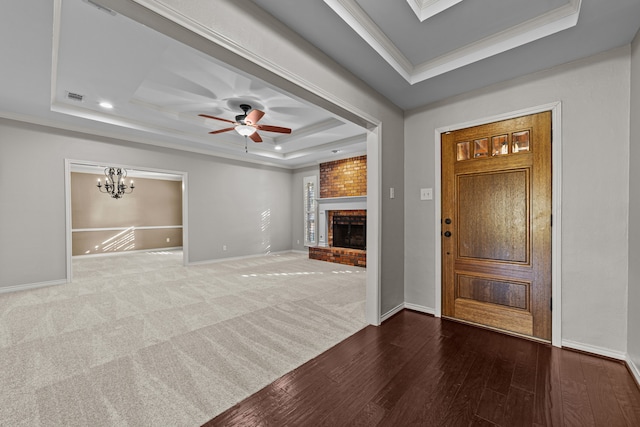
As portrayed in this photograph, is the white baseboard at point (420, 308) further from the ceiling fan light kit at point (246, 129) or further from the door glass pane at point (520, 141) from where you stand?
the ceiling fan light kit at point (246, 129)

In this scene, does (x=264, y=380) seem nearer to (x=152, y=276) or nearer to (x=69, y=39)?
(x=69, y=39)

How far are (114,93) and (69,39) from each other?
3.87ft

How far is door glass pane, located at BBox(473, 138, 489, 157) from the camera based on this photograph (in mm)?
2637

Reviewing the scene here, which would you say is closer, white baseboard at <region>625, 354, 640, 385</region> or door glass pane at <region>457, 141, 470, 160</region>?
white baseboard at <region>625, 354, 640, 385</region>

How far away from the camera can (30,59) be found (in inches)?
95.6

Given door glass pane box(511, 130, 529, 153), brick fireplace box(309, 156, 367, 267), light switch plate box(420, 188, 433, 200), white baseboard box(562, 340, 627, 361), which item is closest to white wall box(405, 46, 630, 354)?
white baseboard box(562, 340, 627, 361)

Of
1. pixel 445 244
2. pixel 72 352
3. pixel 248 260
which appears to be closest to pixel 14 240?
pixel 72 352

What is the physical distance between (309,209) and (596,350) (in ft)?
20.0

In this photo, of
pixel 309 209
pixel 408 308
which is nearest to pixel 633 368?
pixel 408 308

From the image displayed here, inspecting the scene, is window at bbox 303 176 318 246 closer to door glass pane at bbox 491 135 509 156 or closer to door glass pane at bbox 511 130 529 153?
door glass pane at bbox 491 135 509 156

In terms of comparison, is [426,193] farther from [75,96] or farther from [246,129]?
[75,96]

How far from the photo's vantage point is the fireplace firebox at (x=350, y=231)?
6.22 metres

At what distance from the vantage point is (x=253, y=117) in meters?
3.36

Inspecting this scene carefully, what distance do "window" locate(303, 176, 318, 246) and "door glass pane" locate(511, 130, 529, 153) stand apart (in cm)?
522
